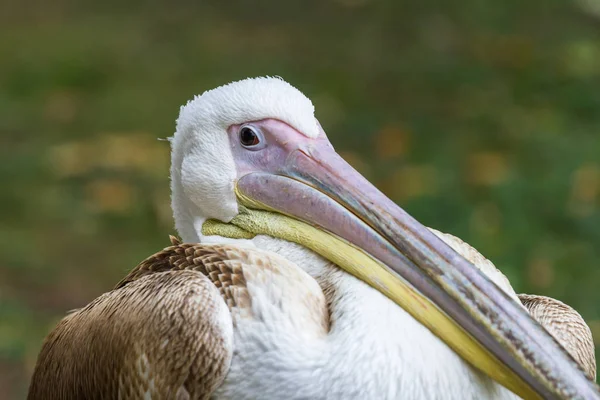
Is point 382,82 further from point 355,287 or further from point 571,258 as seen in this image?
point 355,287

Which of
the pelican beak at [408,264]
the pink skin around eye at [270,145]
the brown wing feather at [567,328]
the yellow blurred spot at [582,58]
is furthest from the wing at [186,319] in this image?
the yellow blurred spot at [582,58]

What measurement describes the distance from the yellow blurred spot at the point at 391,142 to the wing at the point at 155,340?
460 centimetres

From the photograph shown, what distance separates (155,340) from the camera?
2.93 meters

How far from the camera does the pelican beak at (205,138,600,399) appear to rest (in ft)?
9.06

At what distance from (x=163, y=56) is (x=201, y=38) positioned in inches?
21.6

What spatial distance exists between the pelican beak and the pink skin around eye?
2cm

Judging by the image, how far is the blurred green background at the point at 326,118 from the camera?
6.57 m

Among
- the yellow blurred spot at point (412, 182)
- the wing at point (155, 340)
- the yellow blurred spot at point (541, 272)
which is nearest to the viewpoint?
the wing at point (155, 340)

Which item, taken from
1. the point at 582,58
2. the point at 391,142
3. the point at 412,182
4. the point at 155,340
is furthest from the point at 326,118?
the point at 155,340

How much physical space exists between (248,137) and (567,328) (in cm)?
115

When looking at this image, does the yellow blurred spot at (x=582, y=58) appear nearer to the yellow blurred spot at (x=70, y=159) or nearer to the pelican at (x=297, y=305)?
the yellow blurred spot at (x=70, y=159)

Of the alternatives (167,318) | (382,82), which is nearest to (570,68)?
(382,82)

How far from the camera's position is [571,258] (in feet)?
20.9

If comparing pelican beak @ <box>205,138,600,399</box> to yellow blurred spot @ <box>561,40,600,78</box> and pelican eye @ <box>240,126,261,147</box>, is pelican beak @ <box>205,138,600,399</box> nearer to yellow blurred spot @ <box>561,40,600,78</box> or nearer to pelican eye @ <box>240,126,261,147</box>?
pelican eye @ <box>240,126,261,147</box>
